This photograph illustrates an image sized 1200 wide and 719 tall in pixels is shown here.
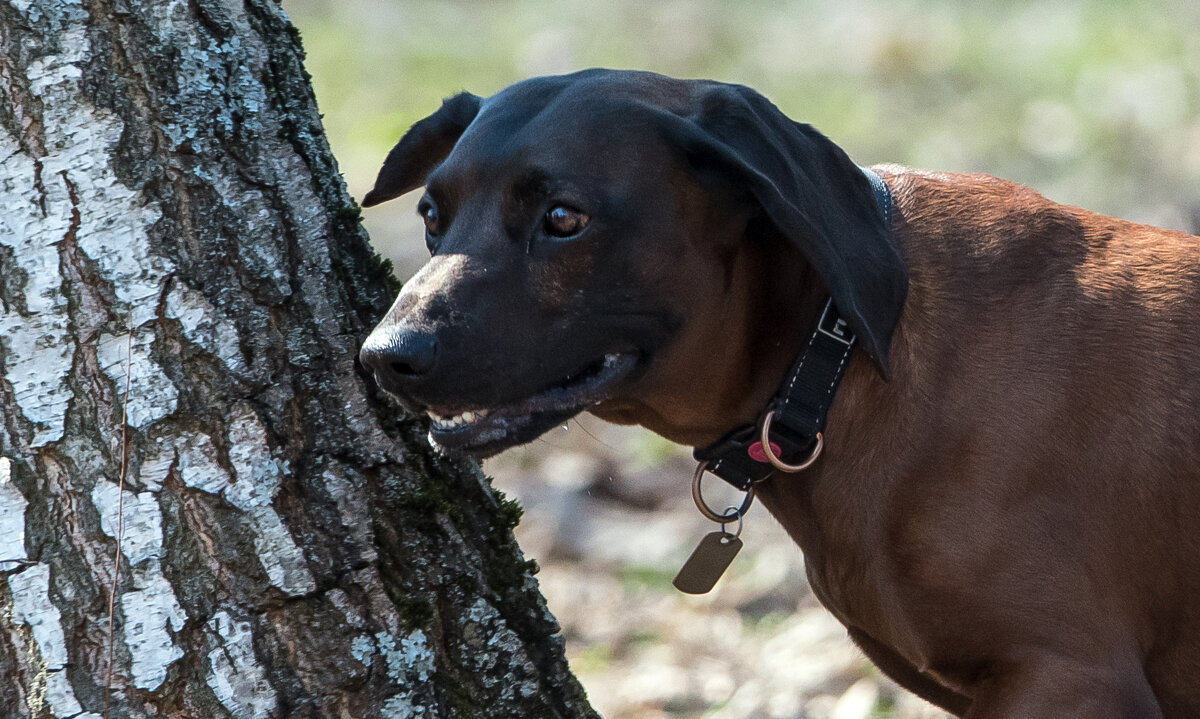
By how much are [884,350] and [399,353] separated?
0.92 metres

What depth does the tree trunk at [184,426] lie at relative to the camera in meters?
2.18

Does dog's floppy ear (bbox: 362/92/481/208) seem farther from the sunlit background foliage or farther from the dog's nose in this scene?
the sunlit background foliage

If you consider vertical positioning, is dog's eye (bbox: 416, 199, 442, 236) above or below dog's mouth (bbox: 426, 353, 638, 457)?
above

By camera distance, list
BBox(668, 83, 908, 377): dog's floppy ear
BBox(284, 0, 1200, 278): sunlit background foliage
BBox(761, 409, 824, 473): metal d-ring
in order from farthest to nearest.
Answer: BBox(284, 0, 1200, 278): sunlit background foliage → BBox(761, 409, 824, 473): metal d-ring → BBox(668, 83, 908, 377): dog's floppy ear

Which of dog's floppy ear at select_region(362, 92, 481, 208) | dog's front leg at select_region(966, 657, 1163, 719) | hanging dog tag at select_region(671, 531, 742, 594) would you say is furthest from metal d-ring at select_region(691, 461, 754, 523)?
dog's floppy ear at select_region(362, 92, 481, 208)

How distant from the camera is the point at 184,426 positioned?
223 cm

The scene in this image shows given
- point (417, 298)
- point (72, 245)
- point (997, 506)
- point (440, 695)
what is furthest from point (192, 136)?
point (997, 506)

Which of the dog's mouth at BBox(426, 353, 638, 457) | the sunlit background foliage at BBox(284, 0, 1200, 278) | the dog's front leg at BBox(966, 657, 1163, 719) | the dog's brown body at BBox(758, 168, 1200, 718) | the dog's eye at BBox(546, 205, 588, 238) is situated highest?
the sunlit background foliage at BBox(284, 0, 1200, 278)

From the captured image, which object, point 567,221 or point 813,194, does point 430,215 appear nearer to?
point 567,221

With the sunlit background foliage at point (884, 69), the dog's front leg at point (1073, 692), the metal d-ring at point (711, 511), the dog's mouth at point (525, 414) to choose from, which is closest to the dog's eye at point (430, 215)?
the dog's mouth at point (525, 414)

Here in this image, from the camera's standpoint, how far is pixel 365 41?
1240 centimetres

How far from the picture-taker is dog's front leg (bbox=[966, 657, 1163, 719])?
7.84 feet

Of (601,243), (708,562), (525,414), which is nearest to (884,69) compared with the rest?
(708,562)

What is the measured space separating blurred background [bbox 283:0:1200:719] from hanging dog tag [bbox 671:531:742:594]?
43cm
